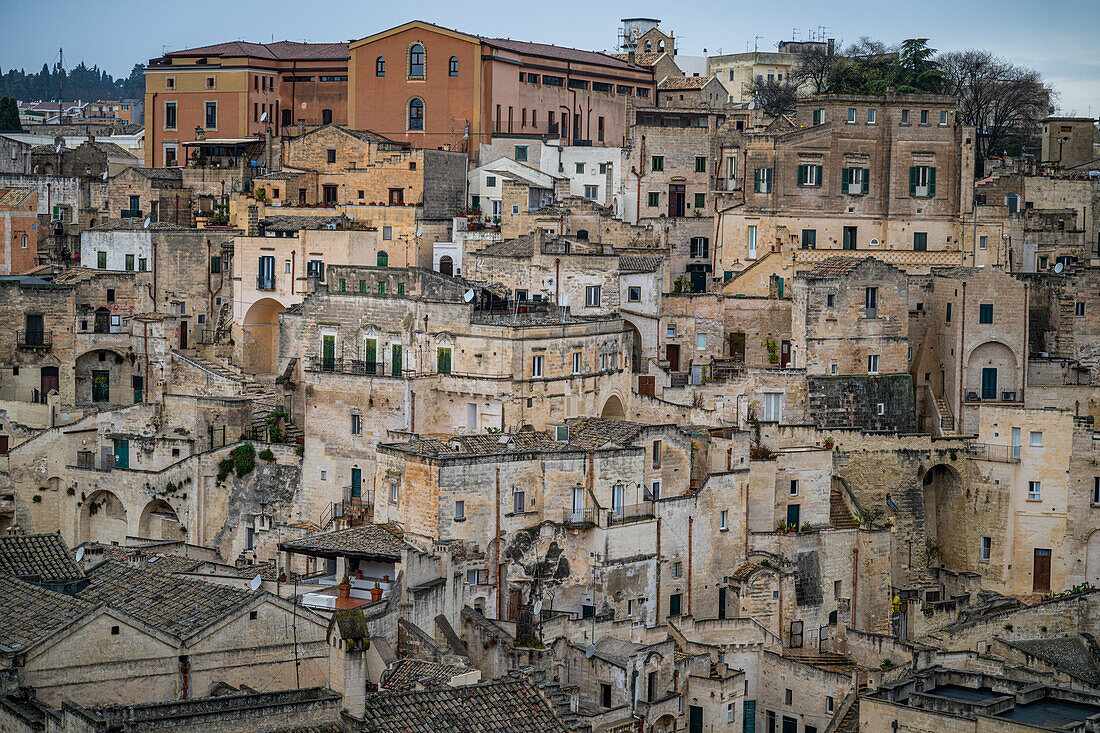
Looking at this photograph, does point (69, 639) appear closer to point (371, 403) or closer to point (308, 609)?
point (308, 609)

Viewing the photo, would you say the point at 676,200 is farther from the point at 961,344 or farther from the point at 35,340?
the point at 35,340

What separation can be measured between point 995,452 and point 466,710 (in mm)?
27095

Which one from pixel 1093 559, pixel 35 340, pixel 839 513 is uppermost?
pixel 35 340

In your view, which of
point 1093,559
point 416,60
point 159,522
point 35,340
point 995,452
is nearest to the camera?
point 1093,559

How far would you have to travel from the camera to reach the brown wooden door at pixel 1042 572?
197 ft

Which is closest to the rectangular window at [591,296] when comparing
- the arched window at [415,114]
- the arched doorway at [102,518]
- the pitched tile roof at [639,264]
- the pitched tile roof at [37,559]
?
the pitched tile roof at [639,264]

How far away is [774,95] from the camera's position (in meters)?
96.2

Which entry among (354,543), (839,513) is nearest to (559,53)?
(839,513)

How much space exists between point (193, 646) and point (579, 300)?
25.5 meters

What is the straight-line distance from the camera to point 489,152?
7638cm

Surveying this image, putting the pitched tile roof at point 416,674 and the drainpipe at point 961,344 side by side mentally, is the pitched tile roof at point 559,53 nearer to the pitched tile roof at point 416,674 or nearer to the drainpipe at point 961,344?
the drainpipe at point 961,344

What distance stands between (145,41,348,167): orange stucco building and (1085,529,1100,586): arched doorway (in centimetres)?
3860

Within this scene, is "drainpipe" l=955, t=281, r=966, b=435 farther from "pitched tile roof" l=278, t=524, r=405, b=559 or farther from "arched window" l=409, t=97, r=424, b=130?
"arched window" l=409, t=97, r=424, b=130

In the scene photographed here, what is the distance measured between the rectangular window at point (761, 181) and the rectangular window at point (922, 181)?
17.7ft
